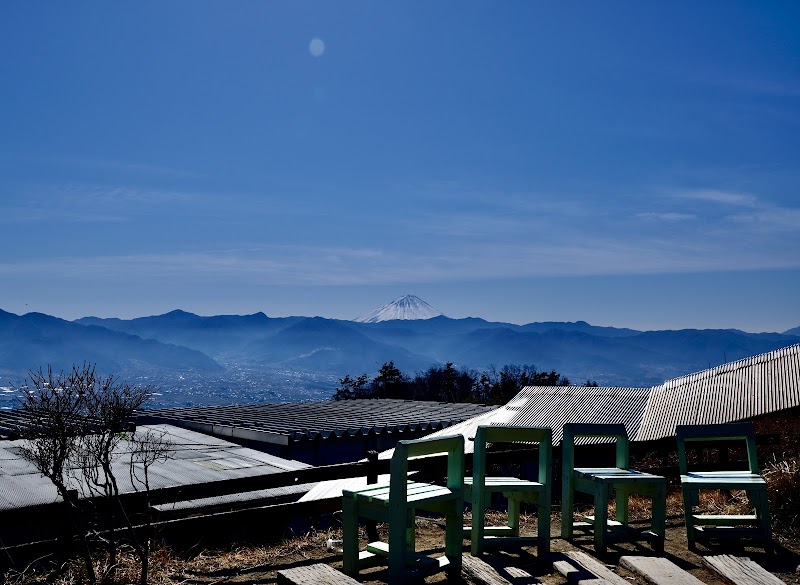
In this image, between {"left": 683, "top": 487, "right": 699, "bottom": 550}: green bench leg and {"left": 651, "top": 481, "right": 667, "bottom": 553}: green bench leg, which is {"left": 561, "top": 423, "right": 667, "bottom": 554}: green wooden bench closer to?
{"left": 651, "top": 481, "right": 667, "bottom": 553}: green bench leg

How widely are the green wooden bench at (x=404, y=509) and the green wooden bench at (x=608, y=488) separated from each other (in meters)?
1.47

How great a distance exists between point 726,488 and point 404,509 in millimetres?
3103

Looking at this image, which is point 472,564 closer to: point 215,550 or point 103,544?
point 215,550

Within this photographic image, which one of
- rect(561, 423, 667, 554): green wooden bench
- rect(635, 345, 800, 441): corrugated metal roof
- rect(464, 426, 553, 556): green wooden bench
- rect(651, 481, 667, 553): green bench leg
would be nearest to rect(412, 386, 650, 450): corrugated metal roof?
rect(635, 345, 800, 441): corrugated metal roof

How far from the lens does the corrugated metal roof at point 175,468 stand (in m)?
14.3

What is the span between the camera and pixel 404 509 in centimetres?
523

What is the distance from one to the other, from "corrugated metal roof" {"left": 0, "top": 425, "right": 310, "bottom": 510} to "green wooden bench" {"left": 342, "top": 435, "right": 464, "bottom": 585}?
6.96 meters

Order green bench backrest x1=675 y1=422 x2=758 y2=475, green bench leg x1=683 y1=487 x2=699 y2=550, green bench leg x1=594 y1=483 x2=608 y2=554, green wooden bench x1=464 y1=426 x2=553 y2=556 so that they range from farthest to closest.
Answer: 1. green bench backrest x1=675 y1=422 x2=758 y2=475
2. green bench leg x1=683 y1=487 x2=699 y2=550
3. green bench leg x1=594 y1=483 x2=608 y2=554
4. green wooden bench x1=464 y1=426 x2=553 y2=556

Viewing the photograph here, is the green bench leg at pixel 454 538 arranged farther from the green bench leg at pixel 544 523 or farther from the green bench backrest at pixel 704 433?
the green bench backrest at pixel 704 433

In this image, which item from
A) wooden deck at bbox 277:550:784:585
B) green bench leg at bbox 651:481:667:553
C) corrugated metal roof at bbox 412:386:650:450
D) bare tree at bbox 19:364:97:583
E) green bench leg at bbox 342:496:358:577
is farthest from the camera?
corrugated metal roof at bbox 412:386:650:450

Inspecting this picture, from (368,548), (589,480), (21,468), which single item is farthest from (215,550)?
(21,468)

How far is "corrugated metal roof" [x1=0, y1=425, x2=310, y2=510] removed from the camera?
14312 mm

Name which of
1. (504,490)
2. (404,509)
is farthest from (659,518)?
(404,509)

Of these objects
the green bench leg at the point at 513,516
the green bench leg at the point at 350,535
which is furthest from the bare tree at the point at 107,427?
the green bench leg at the point at 513,516
